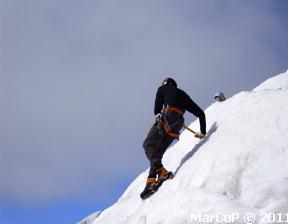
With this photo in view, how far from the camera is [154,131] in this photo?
1457 centimetres

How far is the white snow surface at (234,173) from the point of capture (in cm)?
1013

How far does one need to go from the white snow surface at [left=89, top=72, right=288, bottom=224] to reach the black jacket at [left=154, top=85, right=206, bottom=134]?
3.50ft

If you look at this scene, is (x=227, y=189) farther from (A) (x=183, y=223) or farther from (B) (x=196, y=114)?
(B) (x=196, y=114)

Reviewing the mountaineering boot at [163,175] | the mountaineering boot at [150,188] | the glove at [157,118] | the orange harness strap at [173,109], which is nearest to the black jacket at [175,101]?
the orange harness strap at [173,109]

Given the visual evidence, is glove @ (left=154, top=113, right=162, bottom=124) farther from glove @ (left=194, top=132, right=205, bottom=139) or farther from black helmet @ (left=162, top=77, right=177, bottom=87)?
glove @ (left=194, top=132, right=205, bottom=139)

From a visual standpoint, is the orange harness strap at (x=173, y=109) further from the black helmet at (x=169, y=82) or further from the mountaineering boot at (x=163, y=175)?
the mountaineering boot at (x=163, y=175)

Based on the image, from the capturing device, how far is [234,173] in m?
11.1

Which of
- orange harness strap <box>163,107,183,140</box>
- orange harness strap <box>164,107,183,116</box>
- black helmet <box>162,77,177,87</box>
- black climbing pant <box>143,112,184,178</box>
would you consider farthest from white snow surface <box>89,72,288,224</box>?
black helmet <box>162,77,177,87</box>

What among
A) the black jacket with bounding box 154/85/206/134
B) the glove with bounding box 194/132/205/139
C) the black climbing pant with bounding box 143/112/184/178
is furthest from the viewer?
the glove with bounding box 194/132/205/139

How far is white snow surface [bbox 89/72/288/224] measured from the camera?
10133 millimetres

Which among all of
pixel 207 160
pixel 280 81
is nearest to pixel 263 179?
pixel 207 160

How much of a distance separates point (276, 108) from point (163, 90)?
13.9ft

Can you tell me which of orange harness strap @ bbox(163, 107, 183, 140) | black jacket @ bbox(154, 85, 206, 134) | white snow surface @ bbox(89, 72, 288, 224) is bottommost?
white snow surface @ bbox(89, 72, 288, 224)

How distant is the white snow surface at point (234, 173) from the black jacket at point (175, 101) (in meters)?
1.07
